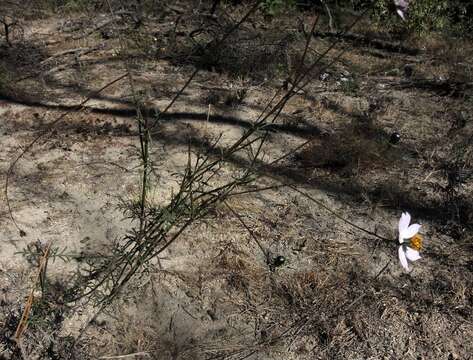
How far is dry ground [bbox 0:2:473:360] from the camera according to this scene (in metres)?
1.91

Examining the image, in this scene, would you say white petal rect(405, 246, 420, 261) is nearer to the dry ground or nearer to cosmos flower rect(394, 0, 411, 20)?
the dry ground

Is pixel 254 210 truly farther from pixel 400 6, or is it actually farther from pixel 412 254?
pixel 400 6

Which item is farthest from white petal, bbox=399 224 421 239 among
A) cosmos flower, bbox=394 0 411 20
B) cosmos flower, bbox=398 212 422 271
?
cosmos flower, bbox=394 0 411 20

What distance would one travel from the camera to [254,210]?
2424 millimetres

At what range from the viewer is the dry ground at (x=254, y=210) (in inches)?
75.1

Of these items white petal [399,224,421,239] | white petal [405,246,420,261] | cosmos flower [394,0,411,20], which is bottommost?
white petal [405,246,420,261]

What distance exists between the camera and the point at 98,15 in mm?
4234

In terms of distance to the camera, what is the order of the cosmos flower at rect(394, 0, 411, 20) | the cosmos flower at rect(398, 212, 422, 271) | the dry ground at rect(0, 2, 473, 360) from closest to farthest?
the cosmos flower at rect(394, 0, 411, 20)
the cosmos flower at rect(398, 212, 422, 271)
the dry ground at rect(0, 2, 473, 360)

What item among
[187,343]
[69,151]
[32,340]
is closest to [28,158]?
[69,151]

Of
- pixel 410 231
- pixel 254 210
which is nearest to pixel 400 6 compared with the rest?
pixel 410 231

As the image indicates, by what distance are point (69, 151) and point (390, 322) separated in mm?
1699

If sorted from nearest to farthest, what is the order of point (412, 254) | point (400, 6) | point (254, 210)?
point (400, 6)
point (412, 254)
point (254, 210)

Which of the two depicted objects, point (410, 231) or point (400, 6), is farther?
point (410, 231)

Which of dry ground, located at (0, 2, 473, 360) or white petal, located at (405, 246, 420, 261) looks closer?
white petal, located at (405, 246, 420, 261)
